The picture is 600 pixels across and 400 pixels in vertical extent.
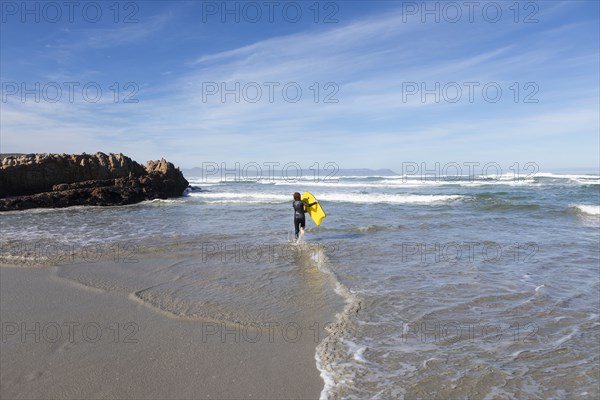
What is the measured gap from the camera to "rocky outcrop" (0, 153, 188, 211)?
2216 cm

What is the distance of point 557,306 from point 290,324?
12.6 feet

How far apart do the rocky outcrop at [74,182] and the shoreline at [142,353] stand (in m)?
18.5

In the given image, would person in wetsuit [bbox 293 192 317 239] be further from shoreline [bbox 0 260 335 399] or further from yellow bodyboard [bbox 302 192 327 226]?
shoreline [bbox 0 260 335 399]

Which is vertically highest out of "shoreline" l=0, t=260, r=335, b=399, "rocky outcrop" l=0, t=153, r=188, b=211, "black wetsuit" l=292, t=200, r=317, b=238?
"rocky outcrop" l=0, t=153, r=188, b=211

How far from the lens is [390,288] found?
6.65 meters

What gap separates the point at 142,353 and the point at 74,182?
23.8m

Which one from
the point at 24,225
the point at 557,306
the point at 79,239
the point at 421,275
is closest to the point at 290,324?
the point at 421,275

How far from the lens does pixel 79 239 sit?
11562mm

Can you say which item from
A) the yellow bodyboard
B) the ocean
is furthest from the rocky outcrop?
the yellow bodyboard

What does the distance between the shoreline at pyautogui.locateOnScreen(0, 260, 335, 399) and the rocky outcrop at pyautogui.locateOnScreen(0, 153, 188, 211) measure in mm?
18510

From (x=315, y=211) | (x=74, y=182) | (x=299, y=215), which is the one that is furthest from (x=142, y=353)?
(x=74, y=182)

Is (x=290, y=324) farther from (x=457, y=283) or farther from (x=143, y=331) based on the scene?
(x=457, y=283)

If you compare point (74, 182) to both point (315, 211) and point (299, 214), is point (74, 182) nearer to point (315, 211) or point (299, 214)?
point (315, 211)

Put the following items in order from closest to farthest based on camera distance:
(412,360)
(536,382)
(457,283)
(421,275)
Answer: (536,382), (412,360), (457,283), (421,275)
